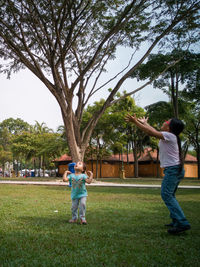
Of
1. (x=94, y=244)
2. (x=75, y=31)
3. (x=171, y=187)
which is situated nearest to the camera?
(x=94, y=244)

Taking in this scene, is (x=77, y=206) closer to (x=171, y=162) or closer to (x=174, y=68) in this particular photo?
(x=171, y=162)

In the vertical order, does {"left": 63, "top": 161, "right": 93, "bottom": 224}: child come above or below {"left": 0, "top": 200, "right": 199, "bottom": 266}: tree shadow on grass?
above

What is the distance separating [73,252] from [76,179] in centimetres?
205

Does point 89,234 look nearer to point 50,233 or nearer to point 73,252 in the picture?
point 50,233

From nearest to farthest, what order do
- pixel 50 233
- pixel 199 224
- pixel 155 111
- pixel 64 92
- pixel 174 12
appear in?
1. pixel 50 233
2. pixel 199 224
3. pixel 174 12
4. pixel 64 92
5. pixel 155 111

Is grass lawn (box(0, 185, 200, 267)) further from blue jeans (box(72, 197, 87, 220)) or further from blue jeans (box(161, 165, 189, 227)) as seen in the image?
blue jeans (box(161, 165, 189, 227))

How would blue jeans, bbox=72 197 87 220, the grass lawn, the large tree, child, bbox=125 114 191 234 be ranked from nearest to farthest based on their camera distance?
the grass lawn
child, bbox=125 114 191 234
blue jeans, bbox=72 197 87 220
the large tree

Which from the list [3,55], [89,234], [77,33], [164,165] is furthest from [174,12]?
[89,234]

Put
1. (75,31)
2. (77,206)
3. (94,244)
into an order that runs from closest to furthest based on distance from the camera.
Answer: (94,244), (77,206), (75,31)

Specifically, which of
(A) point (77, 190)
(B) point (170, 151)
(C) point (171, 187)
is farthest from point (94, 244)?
(B) point (170, 151)

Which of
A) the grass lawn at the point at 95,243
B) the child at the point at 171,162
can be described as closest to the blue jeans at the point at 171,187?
the child at the point at 171,162

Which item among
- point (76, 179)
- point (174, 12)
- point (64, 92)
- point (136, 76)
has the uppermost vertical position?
point (174, 12)

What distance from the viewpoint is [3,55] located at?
1633 centimetres

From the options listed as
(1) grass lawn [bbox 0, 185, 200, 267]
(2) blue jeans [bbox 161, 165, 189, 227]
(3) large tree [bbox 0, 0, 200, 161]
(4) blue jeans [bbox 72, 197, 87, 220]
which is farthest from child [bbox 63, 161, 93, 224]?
(3) large tree [bbox 0, 0, 200, 161]
